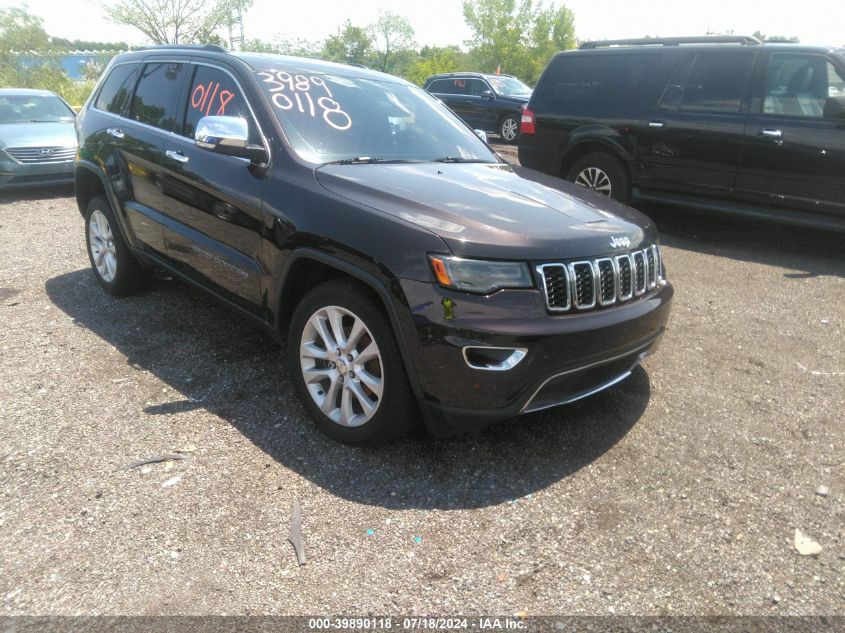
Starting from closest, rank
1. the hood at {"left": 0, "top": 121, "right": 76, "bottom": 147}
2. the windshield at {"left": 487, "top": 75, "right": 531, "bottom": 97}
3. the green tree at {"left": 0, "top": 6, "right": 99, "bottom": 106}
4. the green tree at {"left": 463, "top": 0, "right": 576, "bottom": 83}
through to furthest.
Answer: the hood at {"left": 0, "top": 121, "right": 76, "bottom": 147}
the windshield at {"left": 487, "top": 75, "right": 531, "bottom": 97}
the green tree at {"left": 0, "top": 6, "right": 99, "bottom": 106}
the green tree at {"left": 463, "top": 0, "right": 576, "bottom": 83}

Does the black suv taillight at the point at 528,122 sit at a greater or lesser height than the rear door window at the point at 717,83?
lesser

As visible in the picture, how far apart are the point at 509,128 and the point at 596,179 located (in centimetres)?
963

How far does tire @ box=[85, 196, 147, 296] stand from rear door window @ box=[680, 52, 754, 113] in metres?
5.61

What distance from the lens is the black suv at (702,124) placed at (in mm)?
6098

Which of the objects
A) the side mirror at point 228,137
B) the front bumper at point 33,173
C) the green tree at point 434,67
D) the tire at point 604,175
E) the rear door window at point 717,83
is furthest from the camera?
the green tree at point 434,67

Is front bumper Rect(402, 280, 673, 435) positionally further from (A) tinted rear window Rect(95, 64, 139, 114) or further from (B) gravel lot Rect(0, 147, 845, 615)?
(A) tinted rear window Rect(95, 64, 139, 114)

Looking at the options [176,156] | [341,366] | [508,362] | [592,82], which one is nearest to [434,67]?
[592,82]

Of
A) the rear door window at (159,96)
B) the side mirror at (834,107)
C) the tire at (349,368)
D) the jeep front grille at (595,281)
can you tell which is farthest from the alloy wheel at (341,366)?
the side mirror at (834,107)

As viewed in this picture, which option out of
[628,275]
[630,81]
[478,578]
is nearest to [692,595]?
[478,578]

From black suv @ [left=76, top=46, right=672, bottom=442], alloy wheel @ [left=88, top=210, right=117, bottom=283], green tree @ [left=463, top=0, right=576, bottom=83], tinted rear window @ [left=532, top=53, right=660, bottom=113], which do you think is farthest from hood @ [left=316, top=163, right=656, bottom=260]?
green tree @ [left=463, top=0, right=576, bottom=83]

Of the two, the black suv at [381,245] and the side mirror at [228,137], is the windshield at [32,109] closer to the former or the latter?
the black suv at [381,245]

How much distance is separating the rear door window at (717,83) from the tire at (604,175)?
0.90 meters

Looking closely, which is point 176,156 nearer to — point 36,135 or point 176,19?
point 36,135

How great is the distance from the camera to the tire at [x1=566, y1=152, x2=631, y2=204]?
23.9 ft
